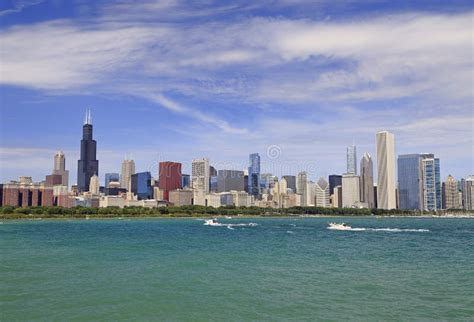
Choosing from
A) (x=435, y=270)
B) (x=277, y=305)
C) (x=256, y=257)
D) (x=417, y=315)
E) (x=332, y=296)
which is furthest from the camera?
(x=256, y=257)

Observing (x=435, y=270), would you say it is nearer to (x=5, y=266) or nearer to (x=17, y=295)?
(x=17, y=295)

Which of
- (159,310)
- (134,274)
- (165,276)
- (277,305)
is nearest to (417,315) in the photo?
(277,305)

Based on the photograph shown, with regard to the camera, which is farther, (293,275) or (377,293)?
(293,275)

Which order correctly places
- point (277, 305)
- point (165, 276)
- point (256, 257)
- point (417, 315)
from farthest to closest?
point (256, 257) < point (165, 276) < point (277, 305) < point (417, 315)

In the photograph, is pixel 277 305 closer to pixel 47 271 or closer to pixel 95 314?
pixel 95 314

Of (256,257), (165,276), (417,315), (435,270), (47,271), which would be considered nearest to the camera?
(417,315)

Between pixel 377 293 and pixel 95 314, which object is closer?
pixel 95 314

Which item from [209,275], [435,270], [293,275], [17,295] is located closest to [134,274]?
[209,275]

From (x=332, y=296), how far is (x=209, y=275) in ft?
34.2

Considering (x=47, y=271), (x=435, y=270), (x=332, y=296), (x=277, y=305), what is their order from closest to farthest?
(x=277, y=305) < (x=332, y=296) < (x=47, y=271) < (x=435, y=270)

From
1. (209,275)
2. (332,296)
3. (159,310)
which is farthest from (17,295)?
(332,296)

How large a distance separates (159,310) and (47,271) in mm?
15927

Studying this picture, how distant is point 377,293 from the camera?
27328mm

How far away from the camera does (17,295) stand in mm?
26703
